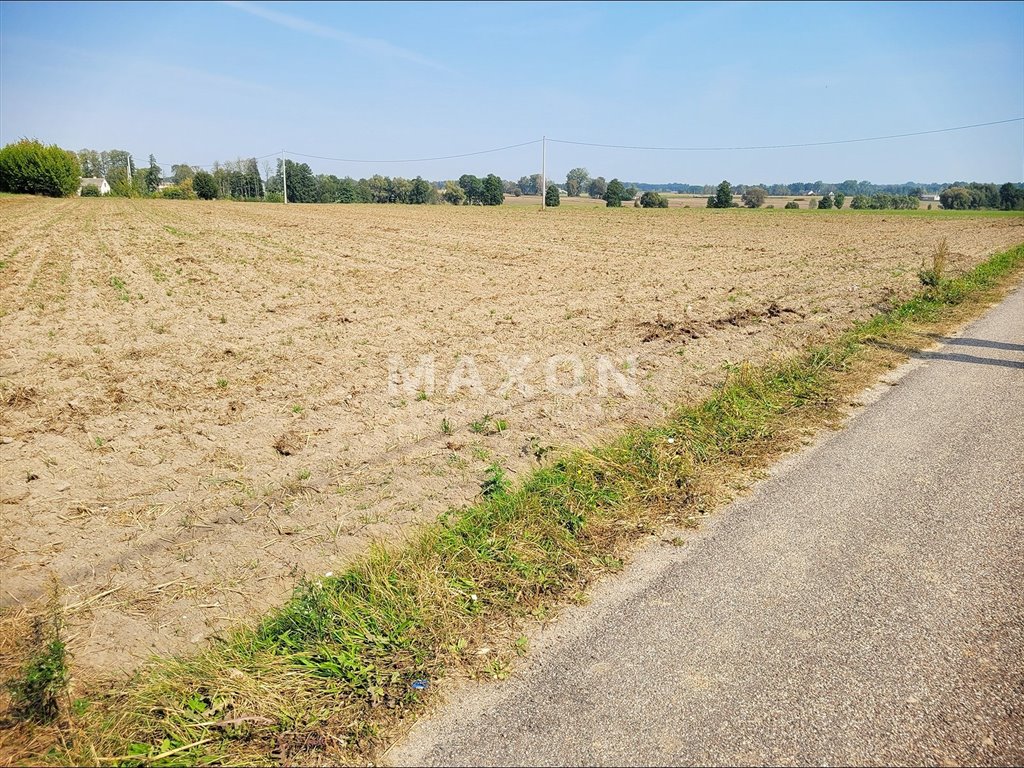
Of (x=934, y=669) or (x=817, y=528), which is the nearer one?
(x=934, y=669)

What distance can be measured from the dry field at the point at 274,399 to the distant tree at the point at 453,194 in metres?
102

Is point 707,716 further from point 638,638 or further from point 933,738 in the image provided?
point 933,738

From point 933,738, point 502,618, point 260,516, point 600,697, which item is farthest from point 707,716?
point 260,516

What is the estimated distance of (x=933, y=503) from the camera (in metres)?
4.42

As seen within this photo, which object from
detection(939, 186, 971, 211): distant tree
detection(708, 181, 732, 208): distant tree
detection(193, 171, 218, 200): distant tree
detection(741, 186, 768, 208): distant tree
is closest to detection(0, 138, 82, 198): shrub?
detection(193, 171, 218, 200): distant tree

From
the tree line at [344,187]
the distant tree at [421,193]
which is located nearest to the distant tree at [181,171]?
the tree line at [344,187]

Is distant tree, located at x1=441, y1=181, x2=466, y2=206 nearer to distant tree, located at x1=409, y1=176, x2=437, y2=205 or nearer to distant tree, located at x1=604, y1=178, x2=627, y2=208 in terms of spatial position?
distant tree, located at x1=409, y1=176, x2=437, y2=205

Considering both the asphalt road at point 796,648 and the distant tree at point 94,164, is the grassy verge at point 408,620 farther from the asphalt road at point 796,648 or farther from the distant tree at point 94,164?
the distant tree at point 94,164

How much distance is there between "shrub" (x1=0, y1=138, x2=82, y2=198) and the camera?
2904 inches

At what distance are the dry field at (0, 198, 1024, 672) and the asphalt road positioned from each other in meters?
Answer: 1.65

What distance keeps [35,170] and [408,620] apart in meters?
95.2

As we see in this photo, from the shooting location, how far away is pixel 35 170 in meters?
74.1

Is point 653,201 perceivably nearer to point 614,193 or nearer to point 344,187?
point 614,193

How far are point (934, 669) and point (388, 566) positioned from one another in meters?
2.79
